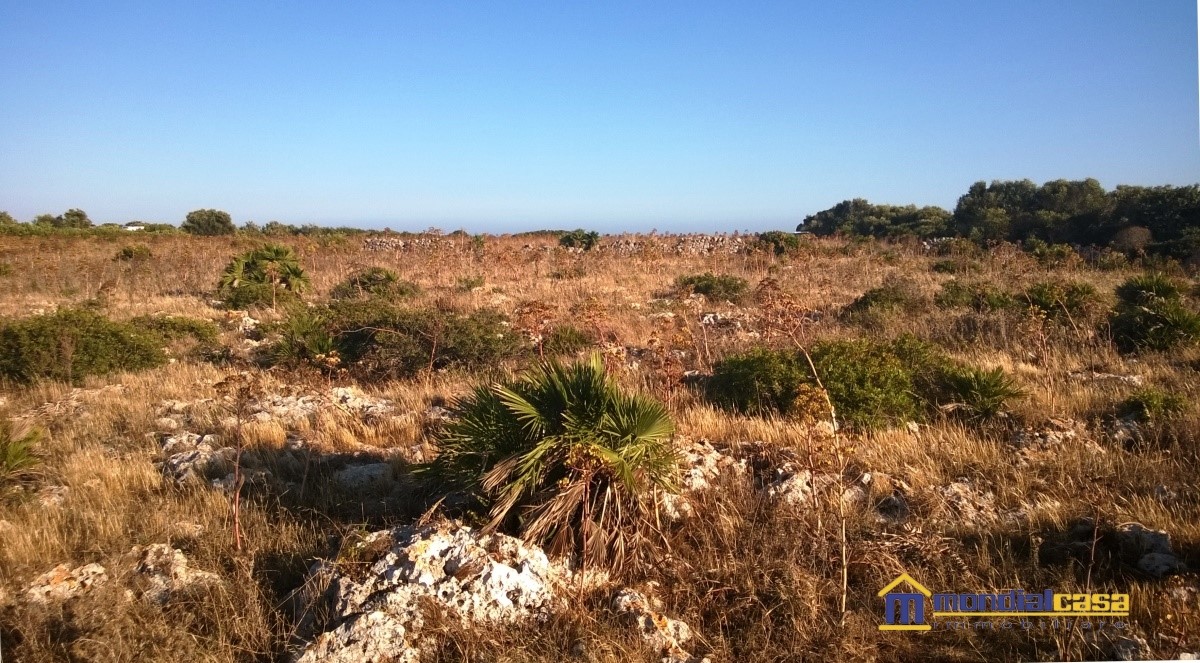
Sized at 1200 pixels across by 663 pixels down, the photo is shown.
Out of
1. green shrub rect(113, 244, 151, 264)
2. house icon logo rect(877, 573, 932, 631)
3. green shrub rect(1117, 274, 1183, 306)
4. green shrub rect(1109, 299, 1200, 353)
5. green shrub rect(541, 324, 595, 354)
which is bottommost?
house icon logo rect(877, 573, 932, 631)

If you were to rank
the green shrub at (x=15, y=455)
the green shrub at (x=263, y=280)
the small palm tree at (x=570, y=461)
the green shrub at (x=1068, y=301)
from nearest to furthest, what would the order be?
the small palm tree at (x=570, y=461)
the green shrub at (x=15, y=455)
the green shrub at (x=1068, y=301)
the green shrub at (x=263, y=280)

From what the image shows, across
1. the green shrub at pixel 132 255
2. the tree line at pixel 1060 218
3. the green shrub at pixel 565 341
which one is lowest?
the green shrub at pixel 565 341

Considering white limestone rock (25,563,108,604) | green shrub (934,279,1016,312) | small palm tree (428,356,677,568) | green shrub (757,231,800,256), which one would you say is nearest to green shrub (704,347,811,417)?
small palm tree (428,356,677,568)

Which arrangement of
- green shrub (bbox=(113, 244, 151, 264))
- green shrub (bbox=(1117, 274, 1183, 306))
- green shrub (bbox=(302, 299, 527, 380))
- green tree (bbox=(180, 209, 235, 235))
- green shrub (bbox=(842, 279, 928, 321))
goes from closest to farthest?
green shrub (bbox=(302, 299, 527, 380)) < green shrub (bbox=(1117, 274, 1183, 306)) < green shrub (bbox=(842, 279, 928, 321)) < green shrub (bbox=(113, 244, 151, 264)) < green tree (bbox=(180, 209, 235, 235))

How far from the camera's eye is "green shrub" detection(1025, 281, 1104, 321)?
9.69 m

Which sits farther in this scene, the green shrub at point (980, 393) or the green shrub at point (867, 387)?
the green shrub at point (980, 393)

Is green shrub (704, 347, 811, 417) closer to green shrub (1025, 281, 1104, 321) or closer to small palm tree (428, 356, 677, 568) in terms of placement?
small palm tree (428, 356, 677, 568)

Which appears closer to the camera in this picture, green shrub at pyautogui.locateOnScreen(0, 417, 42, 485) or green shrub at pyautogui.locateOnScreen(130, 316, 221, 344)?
green shrub at pyautogui.locateOnScreen(0, 417, 42, 485)

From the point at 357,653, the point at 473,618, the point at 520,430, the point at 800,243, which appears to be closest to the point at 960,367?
the point at 520,430

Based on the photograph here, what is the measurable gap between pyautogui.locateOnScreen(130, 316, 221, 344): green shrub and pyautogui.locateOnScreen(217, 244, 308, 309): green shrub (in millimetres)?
2618

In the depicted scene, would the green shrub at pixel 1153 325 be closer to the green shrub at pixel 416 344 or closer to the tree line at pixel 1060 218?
the green shrub at pixel 416 344

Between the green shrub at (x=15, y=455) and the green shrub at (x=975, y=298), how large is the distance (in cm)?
1177

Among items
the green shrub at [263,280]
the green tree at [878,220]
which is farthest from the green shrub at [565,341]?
the green tree at [878,220]

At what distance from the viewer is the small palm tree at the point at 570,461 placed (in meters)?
3.65
